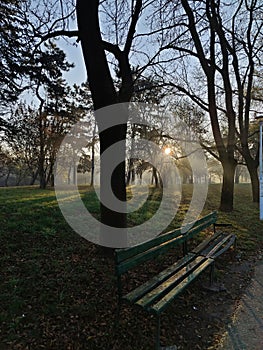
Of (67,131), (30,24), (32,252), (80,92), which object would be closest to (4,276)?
(32,252)

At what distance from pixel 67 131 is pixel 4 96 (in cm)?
1273

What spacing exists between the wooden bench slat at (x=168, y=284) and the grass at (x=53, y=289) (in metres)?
0.45

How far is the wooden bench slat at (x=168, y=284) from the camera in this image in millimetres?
2651

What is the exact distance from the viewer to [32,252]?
14.5 feet

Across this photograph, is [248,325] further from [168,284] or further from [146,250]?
[146,250]

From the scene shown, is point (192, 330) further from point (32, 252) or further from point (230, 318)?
point (32, 252)

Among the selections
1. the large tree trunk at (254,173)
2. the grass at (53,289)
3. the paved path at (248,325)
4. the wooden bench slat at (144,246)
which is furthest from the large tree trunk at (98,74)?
the large tree trunk at (254,173)

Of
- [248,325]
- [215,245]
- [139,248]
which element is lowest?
[248,325]

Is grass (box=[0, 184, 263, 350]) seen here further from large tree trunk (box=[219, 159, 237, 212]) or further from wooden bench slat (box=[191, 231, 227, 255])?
large tree trunk (box=[219, 159, 237, 212])

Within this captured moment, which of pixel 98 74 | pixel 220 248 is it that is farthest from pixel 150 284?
pixel 98 74

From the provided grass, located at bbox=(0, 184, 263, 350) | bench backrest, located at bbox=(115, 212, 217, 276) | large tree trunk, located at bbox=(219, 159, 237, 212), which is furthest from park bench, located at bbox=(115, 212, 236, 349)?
large tree trunk, located at bbox=(219, 159, 237, 212)

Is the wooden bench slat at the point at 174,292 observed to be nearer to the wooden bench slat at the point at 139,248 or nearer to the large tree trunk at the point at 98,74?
the wooden bench slat at the point at 139,248

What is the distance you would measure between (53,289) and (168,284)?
5.13ft

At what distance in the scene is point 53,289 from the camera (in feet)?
11.3
